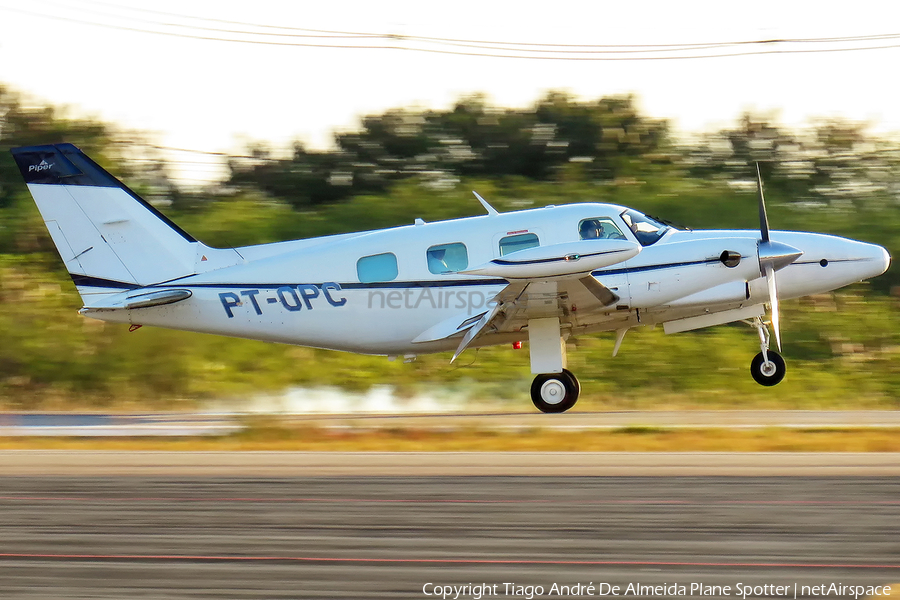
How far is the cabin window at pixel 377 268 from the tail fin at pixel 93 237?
73.9 inches

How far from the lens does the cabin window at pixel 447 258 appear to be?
12.7 m

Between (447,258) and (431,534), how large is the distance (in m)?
6.75

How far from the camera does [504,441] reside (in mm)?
11484

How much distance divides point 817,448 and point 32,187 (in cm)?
1048

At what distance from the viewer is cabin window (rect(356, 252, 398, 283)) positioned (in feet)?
43.0

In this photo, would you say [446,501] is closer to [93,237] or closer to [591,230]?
[591,230]

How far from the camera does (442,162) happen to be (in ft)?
82.8

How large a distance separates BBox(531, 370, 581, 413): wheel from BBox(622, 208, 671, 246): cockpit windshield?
6.58 ft

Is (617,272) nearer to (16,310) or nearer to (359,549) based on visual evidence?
(359,549)

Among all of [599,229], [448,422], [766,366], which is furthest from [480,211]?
[766,366]

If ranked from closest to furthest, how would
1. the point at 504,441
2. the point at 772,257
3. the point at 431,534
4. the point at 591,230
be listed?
the point at 431,534 < the point at 504,441 < the point at 591,230 < the point at 772,257

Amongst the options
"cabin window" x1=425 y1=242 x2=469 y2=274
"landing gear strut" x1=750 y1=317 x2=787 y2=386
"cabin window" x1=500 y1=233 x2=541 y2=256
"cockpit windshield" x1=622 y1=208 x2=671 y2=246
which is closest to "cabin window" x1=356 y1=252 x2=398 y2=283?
"cabin window" x1=425 y1=242 x2=469 y2=274

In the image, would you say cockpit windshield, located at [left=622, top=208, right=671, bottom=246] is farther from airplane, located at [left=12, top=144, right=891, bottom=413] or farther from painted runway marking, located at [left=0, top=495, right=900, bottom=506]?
painted runway marking, located at [left=0, top=495, right=900, bottom=506]

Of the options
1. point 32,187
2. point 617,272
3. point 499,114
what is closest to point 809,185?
point 499,114
